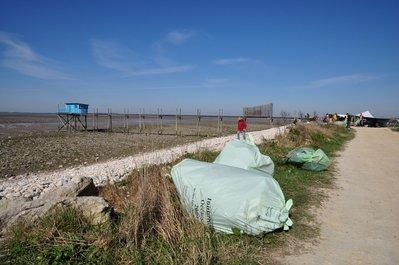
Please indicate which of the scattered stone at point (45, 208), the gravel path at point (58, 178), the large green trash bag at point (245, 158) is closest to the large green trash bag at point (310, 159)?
the large green trash bag at point (245, 158)

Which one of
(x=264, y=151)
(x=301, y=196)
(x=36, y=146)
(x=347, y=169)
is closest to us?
(x=301, y=196)

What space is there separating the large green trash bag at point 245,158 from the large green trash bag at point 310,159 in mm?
2594

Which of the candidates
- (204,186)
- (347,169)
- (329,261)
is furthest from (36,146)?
(329,261)

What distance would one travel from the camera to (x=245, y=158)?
6.59 metres

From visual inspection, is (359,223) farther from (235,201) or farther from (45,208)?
(45,208)

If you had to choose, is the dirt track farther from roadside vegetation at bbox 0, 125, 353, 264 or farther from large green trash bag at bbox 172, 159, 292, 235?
large green trash bag at bbox 172, 159, 292, 235

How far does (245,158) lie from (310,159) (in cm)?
319

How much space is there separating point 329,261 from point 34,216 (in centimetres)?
331

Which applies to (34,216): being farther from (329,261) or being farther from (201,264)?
(329,261)

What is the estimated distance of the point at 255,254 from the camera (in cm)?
408

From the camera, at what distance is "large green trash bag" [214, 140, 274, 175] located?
6520mm

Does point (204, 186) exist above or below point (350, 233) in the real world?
above

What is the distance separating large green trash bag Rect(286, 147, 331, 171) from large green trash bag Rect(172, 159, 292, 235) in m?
4.46

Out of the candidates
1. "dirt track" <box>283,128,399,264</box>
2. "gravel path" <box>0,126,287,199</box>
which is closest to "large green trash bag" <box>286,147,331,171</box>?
"dirt track" <box>283,128,399,264</box>
